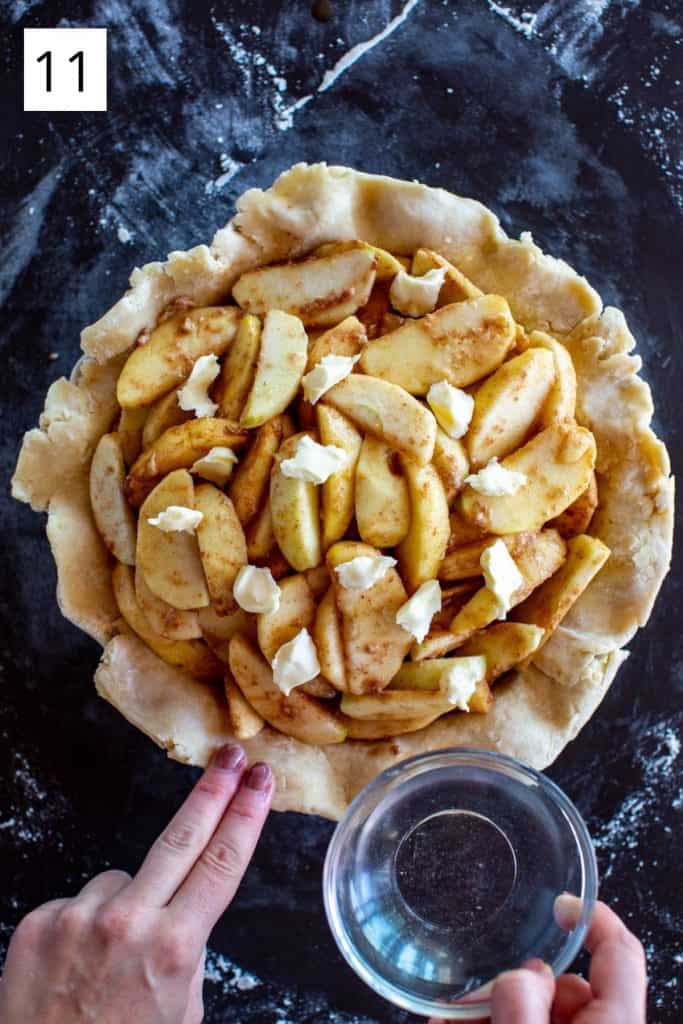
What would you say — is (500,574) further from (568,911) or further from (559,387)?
(568,911)

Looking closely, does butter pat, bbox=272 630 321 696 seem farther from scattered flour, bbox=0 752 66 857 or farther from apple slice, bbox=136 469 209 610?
scattered flour, bbox=0 752 66 857

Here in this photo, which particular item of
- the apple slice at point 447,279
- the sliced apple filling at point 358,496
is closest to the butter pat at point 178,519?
the sliced apple filling at point 358,496

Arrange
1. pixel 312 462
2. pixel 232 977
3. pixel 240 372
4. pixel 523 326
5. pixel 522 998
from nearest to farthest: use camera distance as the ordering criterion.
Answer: pixel 522 998
pixel 312 462
pixel 240 372
pixel 523 326
pixel 232 977

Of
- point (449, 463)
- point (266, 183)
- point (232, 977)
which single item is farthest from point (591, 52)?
point (232, 977)

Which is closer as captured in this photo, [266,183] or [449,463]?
[449,463]

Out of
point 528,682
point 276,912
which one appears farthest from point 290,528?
point 276,912

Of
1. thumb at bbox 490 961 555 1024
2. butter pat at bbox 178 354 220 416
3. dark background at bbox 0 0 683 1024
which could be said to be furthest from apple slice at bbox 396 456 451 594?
dark background at bbox 0 0 683 1024

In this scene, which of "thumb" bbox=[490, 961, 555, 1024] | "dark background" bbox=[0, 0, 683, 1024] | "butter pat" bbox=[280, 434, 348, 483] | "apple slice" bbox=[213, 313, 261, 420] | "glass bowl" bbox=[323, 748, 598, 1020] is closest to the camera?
"thumb" bbox=[490, 961, 555, 1024]

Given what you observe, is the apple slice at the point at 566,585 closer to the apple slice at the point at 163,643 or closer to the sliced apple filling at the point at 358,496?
the sliced apple filling at the point at 358,496
